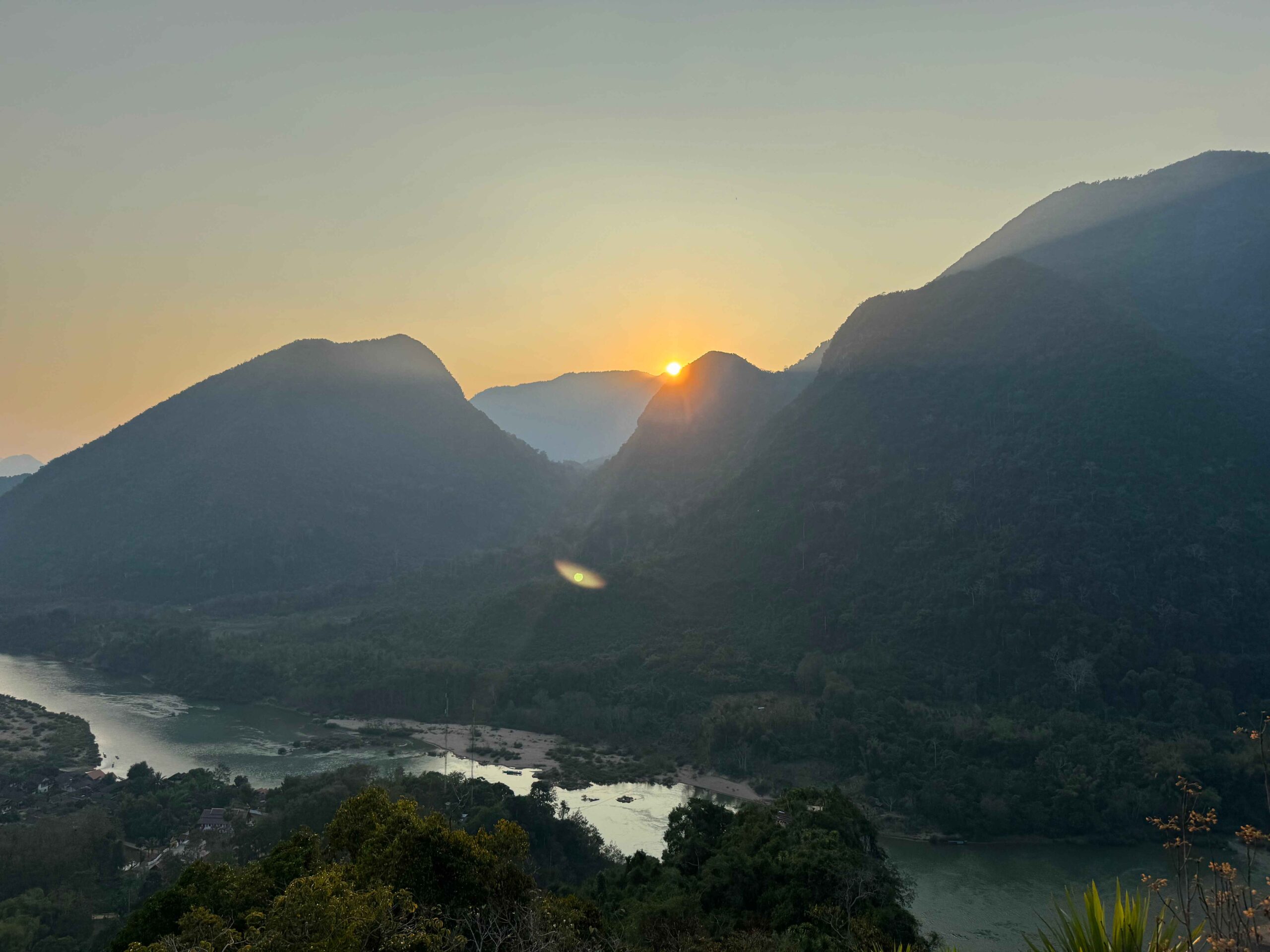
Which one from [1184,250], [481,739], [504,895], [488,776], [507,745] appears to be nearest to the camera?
[504,895]

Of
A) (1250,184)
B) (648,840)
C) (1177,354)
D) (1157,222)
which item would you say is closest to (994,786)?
(648,840)

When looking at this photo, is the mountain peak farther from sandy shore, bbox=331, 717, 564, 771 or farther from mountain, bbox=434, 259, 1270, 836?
sandy shore, bbox=331, 717, 564, 771

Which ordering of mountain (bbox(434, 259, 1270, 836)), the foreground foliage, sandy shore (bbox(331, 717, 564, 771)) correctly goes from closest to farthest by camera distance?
the foreground foliage < mountain (bbox(434, 259, 1270, 836)) < sandy shore (bbox(331, 717, 564, 771))

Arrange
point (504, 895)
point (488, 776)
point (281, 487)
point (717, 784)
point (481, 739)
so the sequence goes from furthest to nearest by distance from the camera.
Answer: point (281, 487) < point (481, 739) < point (488, 776) < point (717, 784) < point (504, 895)

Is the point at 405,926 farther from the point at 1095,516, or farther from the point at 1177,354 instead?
the point at 1177,354

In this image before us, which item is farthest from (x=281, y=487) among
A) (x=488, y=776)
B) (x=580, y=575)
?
(x=488, y=776)

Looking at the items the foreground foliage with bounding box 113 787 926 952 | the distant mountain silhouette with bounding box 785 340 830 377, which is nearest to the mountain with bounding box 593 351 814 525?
the distant mountain silhouette with bounding box 785 340 830 377

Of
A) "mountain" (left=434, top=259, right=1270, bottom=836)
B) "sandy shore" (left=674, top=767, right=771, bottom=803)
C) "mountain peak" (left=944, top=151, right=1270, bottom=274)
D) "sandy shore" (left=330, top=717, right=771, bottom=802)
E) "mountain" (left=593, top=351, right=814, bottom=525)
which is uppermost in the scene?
"mountain peak" (left=944, top=151, right=1270, bottom=274)

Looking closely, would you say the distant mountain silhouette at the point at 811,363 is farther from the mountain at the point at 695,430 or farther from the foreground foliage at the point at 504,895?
the foreground foliage at the point at 504,895

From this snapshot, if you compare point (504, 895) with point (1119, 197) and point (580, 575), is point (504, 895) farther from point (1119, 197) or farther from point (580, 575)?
point (1119, 197)
